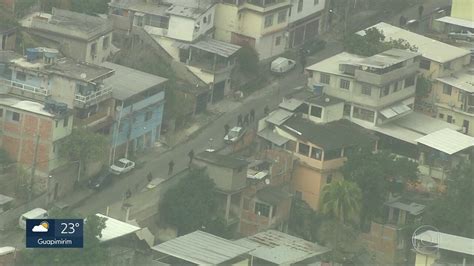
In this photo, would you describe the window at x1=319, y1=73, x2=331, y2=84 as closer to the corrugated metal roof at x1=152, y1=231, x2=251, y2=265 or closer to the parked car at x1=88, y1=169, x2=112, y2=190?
the parked car at x1=88, y1=169, x2=112, y2=190

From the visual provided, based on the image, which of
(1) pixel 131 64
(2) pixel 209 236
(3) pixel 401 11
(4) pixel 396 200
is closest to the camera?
(2) pixel 209 236

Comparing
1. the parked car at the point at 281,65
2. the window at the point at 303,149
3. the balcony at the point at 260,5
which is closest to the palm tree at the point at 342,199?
the window at the point at 303,149

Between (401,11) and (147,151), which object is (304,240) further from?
(401,11)

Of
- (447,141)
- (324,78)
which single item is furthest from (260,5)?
(447,141)

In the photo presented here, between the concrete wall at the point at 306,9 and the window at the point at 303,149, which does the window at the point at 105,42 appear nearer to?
the concrete wall at the point at 306,9

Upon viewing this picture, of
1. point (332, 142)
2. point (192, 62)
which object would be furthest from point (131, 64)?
point (332, 142)

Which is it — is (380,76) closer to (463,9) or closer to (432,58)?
(432,58)
